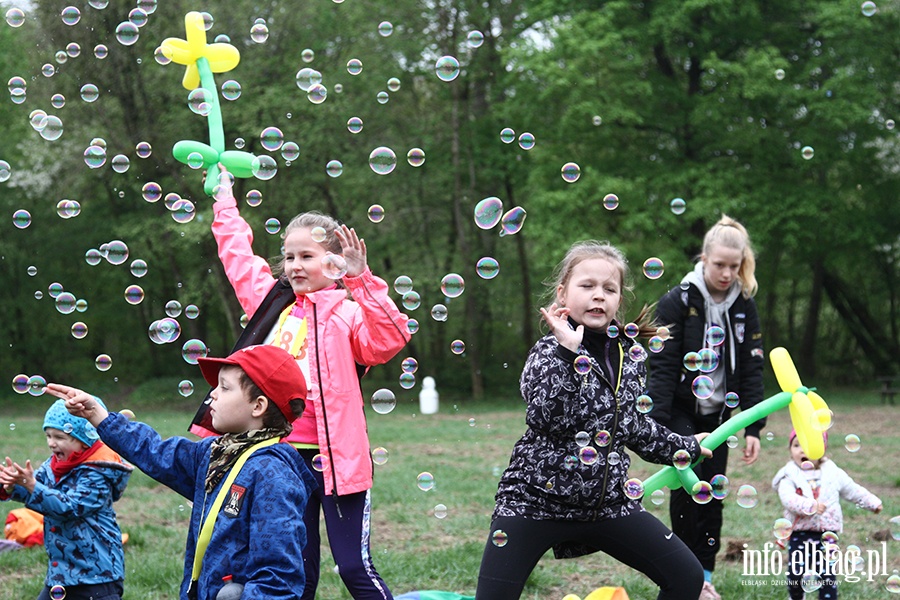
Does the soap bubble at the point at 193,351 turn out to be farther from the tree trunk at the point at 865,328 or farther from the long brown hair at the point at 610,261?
the tree trunk at the point at 865,328

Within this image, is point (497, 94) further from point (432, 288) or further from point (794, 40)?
point (794, 40)

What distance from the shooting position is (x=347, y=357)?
3789mm

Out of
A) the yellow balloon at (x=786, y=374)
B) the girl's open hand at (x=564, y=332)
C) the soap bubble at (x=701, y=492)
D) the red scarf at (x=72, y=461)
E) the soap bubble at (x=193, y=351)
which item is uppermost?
the girl's open hand at (x=564, y=332)

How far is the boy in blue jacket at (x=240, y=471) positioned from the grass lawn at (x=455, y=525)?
6.79ft

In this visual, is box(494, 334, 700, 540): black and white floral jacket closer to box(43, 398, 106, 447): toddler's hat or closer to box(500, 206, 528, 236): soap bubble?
box(500, 206, 528, 236): soap bubble

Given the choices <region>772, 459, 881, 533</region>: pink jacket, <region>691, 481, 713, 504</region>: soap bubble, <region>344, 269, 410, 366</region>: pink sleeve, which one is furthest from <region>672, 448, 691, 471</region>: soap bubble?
A: <region>772, 459, 881, 533</region>: pink jacket

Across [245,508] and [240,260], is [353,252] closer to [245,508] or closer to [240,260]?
[240,260]

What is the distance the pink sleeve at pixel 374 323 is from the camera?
3.60 m

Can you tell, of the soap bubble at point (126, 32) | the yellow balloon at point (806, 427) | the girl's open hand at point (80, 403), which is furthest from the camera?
the soap bubble at point (126, 32)

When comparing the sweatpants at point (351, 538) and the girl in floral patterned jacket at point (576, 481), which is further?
the sweatpants at point (351, 538)

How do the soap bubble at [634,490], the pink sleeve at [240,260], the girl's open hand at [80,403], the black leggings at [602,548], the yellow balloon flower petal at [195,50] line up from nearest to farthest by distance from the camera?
the girl's open hand at [80,403] → the black leggings at [602,548] → the soap bubble at [634,490] → the pink sleeve at [240,260] → the yellow balloon flower petal at [195,50]

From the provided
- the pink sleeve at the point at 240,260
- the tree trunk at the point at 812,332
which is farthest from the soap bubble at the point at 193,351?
the tree trunk at the point at 812,332

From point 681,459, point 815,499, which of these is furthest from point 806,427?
point 815,499

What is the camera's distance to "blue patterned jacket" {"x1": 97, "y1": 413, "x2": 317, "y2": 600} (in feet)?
8.85
